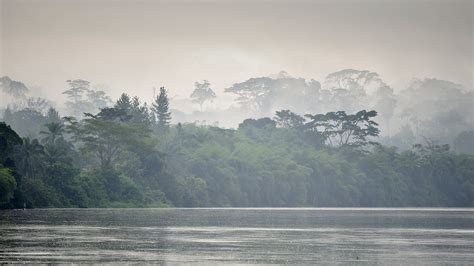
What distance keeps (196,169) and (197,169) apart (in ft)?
0.55

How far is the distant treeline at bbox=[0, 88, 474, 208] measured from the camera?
12419 cm

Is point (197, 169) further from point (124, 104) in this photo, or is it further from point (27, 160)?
point (27, 160)

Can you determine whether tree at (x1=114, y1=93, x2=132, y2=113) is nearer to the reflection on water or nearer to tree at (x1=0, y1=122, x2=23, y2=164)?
tree at (x1=0, y1=122, x2=23, y2=164)

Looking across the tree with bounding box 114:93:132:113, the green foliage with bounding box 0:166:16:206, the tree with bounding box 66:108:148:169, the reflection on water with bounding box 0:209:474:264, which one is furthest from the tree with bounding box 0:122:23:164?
the tree with bounding box 114:93:132:113

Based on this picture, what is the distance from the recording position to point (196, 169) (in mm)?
165500

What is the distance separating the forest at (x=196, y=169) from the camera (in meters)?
124

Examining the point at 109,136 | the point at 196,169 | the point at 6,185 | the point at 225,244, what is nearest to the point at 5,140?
the point at 6,185

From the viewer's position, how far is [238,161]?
568ft

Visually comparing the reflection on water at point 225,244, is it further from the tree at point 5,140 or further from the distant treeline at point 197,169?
the distant treeline at point 197,169

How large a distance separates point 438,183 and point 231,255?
5996 inches

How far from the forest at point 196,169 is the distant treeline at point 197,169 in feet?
0.55

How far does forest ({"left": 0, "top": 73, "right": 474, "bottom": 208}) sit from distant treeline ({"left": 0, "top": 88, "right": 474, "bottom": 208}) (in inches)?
6.6

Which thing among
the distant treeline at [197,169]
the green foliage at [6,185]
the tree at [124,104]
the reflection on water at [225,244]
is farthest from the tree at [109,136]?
the reflection on water at [225,244]

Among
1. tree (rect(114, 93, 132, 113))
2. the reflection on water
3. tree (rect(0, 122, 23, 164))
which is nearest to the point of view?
the reflection on water
